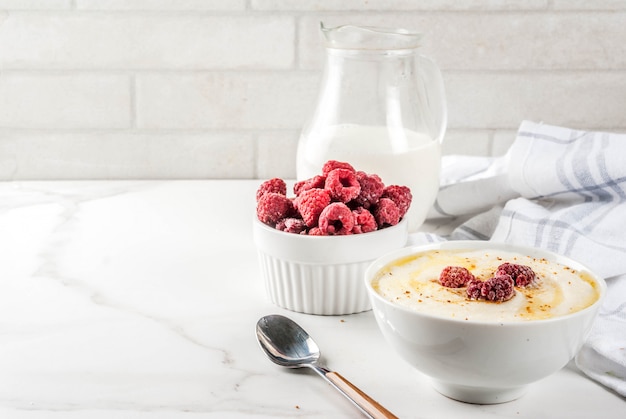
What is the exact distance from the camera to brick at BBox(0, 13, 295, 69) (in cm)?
141

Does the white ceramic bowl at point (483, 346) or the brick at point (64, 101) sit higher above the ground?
the brick at point (64, 101)

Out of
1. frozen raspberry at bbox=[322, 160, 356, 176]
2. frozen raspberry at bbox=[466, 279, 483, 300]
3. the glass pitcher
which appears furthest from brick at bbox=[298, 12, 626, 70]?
frozen raspberry at bbox=[466, 279, 483, 300]

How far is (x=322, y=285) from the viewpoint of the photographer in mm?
860

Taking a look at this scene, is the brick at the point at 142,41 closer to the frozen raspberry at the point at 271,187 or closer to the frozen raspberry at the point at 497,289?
the frozen raspberry at the point at 271,187

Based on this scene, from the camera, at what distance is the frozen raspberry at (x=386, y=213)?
2.83 ft

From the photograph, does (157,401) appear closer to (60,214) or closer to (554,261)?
(554,261)

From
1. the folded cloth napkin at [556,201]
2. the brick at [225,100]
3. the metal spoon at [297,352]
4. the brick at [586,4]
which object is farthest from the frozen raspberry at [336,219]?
the brick at [586,4]

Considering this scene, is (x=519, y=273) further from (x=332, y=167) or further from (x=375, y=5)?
(x=375, y=5)

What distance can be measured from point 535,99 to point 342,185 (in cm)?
75

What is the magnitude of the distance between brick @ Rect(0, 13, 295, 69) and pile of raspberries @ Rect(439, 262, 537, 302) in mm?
811

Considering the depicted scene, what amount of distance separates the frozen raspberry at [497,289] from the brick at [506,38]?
0.83m

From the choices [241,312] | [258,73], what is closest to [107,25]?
[258,73]

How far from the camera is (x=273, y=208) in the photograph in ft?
2.84

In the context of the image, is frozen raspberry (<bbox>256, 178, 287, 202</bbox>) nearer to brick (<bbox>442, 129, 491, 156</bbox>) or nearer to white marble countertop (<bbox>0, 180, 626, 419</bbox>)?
white marble countertop (<bbox>0, 180, 626, 419</bbox>)
